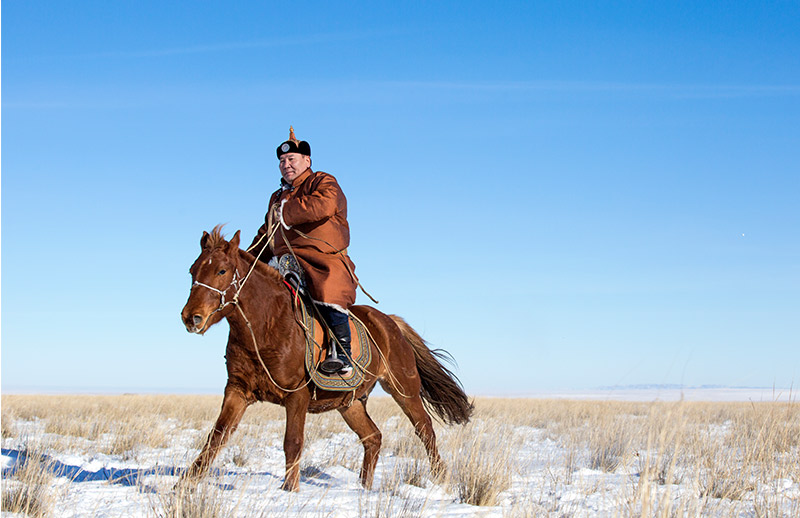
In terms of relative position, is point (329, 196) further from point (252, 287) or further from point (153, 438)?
point (153, 438)

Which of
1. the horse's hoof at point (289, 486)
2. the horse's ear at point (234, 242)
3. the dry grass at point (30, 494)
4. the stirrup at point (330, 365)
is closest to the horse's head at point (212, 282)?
the horse's ear at point (234, 242)

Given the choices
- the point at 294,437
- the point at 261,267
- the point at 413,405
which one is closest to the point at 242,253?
the point at 261,267

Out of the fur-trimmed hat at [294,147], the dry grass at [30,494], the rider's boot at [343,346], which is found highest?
the fur-trimmed hat at [294,147]

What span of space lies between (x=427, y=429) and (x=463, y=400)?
3.66ft

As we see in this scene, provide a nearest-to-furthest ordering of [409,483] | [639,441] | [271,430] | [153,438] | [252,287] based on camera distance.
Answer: [252,287], [409,483], [153,438], [639,441], [271,430]

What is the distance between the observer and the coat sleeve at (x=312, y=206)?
6.12 meters

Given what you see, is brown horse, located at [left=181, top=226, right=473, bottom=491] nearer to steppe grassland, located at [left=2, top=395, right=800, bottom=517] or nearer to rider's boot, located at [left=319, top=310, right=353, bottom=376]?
rider's boot, located at [left=319, top=310, right=353, bottom=376]

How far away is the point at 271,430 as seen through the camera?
1223cm

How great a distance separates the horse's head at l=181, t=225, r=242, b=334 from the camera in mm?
5098

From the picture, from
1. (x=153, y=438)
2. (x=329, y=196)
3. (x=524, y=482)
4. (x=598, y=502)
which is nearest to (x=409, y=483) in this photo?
(x=524, y=482)

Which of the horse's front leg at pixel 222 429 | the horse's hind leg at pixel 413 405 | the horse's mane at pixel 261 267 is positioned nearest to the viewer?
the horse's front leg at pixel 222 429

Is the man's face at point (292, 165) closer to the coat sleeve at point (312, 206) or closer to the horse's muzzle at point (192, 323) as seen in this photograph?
the coat sleeve at point (312, 206)

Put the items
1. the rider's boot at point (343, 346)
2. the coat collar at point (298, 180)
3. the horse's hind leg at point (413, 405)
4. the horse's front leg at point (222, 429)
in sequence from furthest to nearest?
the horse's hind leg at point (413, 405)
the coat collar at point (298, 180)
the rider's boot at point (343, 346)
the horse's front leg at point (222, 429)

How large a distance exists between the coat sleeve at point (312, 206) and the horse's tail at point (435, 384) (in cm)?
231
